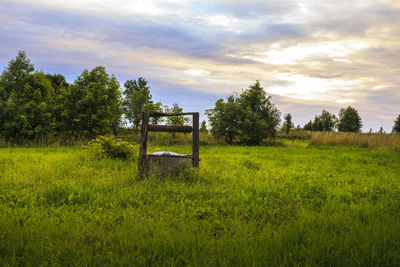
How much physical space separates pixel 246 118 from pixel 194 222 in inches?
932

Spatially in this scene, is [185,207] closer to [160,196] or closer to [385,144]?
[160,196]

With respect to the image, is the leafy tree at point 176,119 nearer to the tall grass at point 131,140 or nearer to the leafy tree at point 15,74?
the tall grass at point 131,140

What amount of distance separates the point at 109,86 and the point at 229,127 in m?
12.4

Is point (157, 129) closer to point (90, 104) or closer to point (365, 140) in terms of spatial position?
point (90, 104)

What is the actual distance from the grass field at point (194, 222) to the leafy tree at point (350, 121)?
7447 centimetres

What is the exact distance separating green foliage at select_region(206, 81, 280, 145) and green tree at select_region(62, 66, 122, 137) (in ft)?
36.0

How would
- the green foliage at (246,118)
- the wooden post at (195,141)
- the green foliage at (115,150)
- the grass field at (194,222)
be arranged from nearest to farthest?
the grass field at (194,222) < the wooden post at (195,141) < the green foliage at (115,150) < the green foliage at (246,118)

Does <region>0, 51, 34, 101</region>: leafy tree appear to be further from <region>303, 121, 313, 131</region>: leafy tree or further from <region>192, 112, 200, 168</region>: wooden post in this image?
<region>303, 121, 313, 131</region>: leafy tree

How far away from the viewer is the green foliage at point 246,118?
26.7 meters

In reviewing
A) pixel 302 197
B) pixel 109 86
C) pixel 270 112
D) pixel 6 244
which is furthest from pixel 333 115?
pixel 6 244

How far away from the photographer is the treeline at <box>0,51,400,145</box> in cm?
2070

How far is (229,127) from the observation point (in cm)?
2669

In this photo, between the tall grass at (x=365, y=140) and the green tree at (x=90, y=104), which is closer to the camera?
the green tree at (x=90, y=104)

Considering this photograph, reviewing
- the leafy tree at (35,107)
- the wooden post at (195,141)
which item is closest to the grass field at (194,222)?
the wooden post at (195,141)
